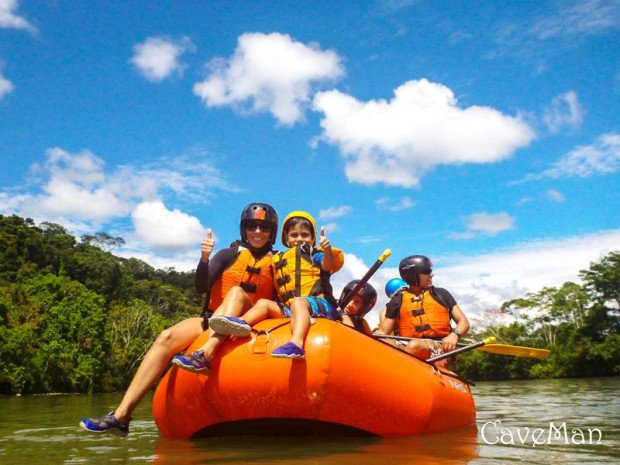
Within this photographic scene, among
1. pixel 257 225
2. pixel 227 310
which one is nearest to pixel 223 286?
pixel 257 225

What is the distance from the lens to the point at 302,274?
4238mm

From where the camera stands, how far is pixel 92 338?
1137 inches

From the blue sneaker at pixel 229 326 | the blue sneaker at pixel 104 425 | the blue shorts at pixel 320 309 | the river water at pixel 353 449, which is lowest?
the river water at pixel 353 449

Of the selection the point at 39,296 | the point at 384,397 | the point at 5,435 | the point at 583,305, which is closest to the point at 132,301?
the point at 39,296

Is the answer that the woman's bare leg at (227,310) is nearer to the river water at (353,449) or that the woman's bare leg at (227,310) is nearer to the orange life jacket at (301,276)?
the orange life jacket at (301,276)

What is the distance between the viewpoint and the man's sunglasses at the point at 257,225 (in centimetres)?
455

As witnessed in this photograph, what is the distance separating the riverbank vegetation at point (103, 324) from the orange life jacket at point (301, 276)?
23513 millimetres

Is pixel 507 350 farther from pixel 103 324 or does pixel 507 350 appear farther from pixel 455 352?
pixel 103 324

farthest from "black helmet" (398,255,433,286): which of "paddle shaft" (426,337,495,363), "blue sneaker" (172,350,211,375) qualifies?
"blue sneaker" (172,350,211,375)

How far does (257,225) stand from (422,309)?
87.0 inches

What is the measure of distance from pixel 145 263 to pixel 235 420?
6437cm

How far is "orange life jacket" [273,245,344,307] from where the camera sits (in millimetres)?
4223

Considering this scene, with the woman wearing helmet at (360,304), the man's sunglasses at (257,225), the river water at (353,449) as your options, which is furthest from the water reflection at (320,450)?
the woman wearing helmet at (360,304)

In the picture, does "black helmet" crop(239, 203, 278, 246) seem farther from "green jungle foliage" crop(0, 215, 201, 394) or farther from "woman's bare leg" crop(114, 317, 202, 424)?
"green jungle foliage" crop(0, 215, 201, 394)
